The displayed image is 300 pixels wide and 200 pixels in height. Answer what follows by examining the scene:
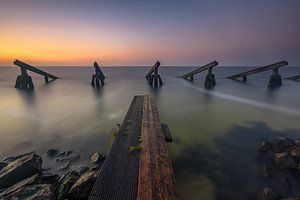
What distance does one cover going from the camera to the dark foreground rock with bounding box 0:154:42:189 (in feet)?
15.6

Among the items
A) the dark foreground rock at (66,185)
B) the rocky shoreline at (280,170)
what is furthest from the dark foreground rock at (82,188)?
the rocky shoreline at (280,170)

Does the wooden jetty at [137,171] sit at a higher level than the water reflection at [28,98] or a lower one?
higher

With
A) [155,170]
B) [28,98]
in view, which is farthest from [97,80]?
[155,170]

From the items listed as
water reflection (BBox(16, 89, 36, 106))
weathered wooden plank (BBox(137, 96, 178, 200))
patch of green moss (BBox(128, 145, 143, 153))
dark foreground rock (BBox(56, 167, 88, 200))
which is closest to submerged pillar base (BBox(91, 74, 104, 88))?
water reflection (BBox(16, 89, 36, 106))

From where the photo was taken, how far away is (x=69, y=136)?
9.11m

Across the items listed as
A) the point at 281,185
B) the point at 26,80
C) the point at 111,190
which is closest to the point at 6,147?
the point at 111,190

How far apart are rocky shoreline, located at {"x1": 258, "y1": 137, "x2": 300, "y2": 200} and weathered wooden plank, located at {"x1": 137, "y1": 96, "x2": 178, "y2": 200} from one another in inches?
107

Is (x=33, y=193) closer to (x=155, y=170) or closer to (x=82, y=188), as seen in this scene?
(x=82, y=188)

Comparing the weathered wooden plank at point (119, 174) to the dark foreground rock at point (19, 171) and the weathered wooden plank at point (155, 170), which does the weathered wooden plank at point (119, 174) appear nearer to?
→ the weathered wooden plank at point (155, 170)

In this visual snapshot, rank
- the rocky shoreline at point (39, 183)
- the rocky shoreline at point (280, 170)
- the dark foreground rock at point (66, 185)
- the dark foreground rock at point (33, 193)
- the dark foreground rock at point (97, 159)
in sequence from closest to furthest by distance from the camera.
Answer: the dark foreground rock at point (33, 193) < the rocky shoreline at point (39, 183) < the dark foreground rock at point (66, 185) < the rocky shoreline at point (280, 170) < the dark foreground rock at point (97, 159)

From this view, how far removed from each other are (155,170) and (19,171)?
402 cm

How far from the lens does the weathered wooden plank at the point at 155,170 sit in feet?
10.4

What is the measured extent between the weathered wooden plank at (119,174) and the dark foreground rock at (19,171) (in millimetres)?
2526

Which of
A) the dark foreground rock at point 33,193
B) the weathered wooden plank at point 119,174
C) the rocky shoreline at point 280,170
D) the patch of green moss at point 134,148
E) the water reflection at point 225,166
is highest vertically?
the patch of green moss at point 134,148
